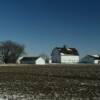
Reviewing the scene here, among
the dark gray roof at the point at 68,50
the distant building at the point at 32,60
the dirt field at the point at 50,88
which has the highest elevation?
the dark gray roof at the point at 68,50

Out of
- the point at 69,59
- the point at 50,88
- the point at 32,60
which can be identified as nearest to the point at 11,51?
the point at 32,60

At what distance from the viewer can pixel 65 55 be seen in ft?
403

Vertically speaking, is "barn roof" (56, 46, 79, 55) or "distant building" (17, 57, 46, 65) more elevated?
"barn roof" (56, 46, 79, 55)

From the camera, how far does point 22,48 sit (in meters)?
117

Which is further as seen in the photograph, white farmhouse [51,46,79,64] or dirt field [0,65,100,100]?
white farmhouse [51,46,79,64]

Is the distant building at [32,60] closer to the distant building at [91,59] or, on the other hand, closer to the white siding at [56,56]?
the white siding at [56,56]

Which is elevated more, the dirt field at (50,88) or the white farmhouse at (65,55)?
the white farmhouse at (65,55)

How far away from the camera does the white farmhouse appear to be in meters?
123

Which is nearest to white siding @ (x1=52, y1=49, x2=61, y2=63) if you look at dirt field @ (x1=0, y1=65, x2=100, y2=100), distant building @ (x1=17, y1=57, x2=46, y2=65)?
distant building @ (x1=17, y1=57, x2=46, y2=65)

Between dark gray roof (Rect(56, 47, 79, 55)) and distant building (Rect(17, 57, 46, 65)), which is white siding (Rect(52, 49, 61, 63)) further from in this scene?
distant building (Rect(17, 57, 46, 65))

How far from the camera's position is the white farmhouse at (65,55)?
12262 centimetres

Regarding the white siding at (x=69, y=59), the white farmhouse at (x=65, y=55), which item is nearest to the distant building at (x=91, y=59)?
the white farmhouse at (x=65, y=55)

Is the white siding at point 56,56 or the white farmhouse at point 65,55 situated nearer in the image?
the white farmhouse at point 65,55

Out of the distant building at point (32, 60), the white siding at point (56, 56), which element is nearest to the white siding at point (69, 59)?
the white siding at point (56, 56)
